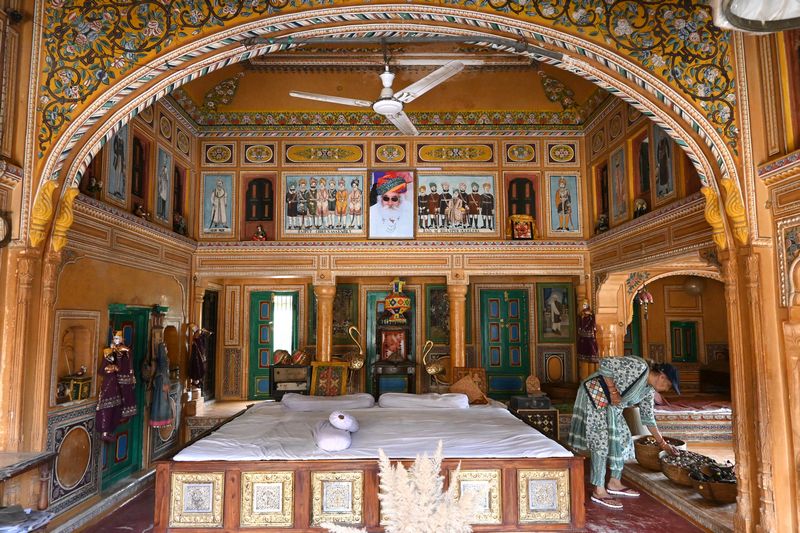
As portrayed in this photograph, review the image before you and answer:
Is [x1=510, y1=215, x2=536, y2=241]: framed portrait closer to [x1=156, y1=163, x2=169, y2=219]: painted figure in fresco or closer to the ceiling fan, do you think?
the ceiling fan

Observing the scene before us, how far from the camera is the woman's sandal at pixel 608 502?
5.99 m

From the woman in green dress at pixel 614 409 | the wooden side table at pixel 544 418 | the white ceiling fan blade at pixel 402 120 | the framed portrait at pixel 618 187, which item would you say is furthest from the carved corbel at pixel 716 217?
the wooden side table at pixel 544 418

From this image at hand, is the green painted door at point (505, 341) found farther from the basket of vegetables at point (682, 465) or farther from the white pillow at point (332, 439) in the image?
the white pillow at point (332, 439)

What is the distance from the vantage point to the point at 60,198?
5.09m

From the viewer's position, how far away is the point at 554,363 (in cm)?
1165

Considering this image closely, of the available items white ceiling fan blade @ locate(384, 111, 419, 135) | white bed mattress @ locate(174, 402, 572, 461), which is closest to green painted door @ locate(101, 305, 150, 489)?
white bed mattress @ locate(174, 402, 572, 461)

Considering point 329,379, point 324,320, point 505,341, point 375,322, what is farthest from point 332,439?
point 505,341

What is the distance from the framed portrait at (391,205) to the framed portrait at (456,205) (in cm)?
20

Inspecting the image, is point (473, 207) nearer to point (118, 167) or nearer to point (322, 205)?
point (322, 205)

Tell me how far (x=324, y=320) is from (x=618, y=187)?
5.91 metres

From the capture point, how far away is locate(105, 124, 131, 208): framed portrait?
23.6ft

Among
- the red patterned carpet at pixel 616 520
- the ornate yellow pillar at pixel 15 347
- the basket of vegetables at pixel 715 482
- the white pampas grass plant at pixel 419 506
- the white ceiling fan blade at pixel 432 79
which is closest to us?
the white pampas grass plant at pixel 419 506

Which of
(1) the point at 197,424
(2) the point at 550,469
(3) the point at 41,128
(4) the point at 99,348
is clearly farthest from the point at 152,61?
(1) the point at 197,424

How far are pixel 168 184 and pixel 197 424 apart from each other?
14.0 feet
